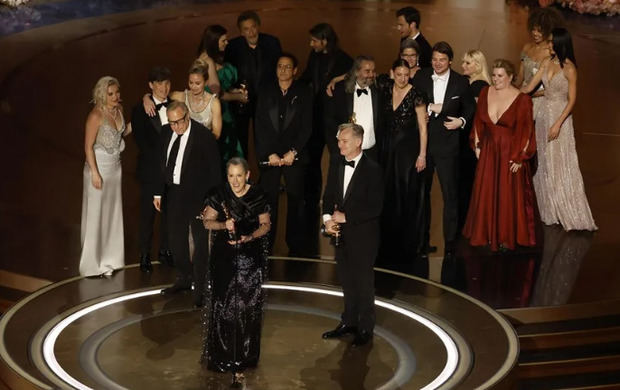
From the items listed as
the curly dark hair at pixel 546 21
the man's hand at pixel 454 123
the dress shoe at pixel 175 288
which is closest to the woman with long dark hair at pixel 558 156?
the curly dark hair at pixel 546 21

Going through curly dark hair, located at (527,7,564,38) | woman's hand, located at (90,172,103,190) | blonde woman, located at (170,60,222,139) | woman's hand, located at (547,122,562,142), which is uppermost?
curly dark hair, located at (527,7,564,38)

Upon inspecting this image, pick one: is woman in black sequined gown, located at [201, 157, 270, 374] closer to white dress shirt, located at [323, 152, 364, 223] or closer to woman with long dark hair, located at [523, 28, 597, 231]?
white dress shirt, located at [323, 152, 364, 223]

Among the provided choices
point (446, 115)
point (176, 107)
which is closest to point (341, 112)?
point (446, 115)

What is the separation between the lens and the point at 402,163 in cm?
915

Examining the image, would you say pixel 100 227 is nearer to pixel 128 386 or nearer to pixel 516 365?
pixel 128 386

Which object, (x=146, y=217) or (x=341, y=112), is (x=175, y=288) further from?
(x=341, y=112)

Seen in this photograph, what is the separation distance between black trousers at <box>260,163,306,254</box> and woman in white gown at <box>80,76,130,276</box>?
3.78 ft

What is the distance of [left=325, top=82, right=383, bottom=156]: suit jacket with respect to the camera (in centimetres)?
891

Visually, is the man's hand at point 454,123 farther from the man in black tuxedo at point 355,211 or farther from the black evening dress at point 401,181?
the man in black tuxedo at point 355,211

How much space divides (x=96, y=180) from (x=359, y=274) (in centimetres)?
Answer: 223

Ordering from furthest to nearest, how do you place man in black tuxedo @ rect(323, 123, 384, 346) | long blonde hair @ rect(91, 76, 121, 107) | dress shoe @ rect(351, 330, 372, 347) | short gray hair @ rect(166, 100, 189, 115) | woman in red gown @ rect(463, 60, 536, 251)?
woman in red gown @ rect(463, 60, 536, 251) < long blonde hair @ rect(91, 76, 121, 107) < short gray hair @ rect(166, 100, 189, 115) < dress shoe @ rect(351, 330, 372, 347) < man in black tuxedo @ rect(323, 123, 384, 346)

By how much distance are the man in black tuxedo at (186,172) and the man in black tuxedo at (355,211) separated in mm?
972

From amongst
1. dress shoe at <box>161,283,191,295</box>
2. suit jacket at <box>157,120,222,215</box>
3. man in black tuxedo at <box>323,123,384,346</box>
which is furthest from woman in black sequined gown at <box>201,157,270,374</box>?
dress shoe at <box>161,283,191,295</box>

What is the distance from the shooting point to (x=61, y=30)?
16.6m
